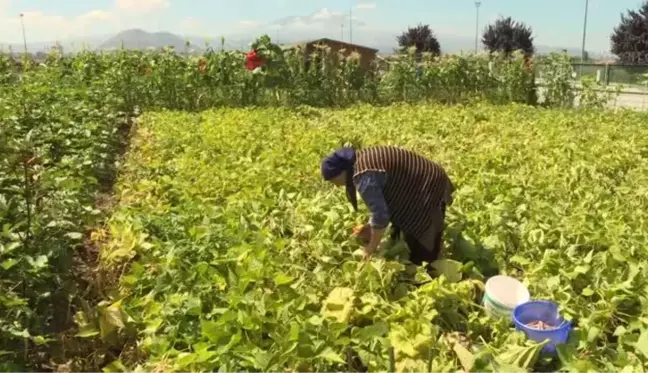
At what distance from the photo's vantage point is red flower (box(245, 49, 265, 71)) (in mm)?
13148

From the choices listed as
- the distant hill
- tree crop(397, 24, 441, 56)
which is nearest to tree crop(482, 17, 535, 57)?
tree crop(397, 24, 441, 56)

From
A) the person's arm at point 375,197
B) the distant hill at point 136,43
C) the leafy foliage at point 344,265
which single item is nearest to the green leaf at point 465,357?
the leafy foliage at point 344,265

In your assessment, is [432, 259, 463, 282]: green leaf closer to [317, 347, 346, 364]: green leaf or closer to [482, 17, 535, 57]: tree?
[317, 347, 346, 364]: green leaf

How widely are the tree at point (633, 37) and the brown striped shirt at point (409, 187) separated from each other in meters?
37.1

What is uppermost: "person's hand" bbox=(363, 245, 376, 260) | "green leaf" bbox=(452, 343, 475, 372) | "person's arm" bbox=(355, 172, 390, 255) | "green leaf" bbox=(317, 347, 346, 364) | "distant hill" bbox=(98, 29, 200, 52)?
"distant hill" bbox=(98, 29, 200, 52)

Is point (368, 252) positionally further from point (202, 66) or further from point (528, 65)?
point (528, 65)

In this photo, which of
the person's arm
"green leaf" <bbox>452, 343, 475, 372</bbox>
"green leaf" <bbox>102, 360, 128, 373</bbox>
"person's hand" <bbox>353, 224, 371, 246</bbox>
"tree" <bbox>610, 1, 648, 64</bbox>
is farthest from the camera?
"tree" <bbox>610, 1, 648, 64</bbox>

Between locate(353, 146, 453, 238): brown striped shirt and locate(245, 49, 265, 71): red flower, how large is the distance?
9.77m

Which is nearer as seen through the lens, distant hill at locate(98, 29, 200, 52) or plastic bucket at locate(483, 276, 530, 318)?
plastic bucket at locate(483, 276, 530, 318)

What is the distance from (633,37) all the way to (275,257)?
3965 cm

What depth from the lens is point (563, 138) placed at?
812 cm

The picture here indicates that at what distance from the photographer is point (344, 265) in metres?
3.63

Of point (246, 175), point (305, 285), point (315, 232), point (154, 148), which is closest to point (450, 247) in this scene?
point (315, 232)

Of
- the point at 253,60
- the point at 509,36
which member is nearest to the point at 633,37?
the point at 509,36
